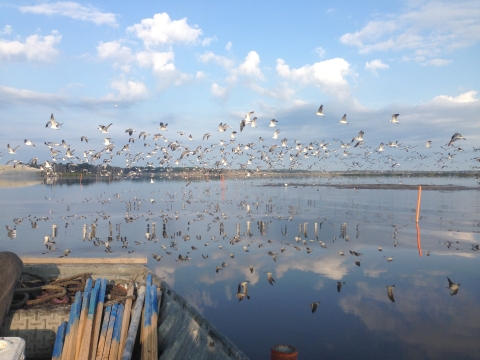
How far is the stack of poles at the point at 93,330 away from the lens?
23.2 ft

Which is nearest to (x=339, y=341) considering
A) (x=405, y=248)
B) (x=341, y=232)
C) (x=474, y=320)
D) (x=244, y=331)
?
(x=244, y=331)

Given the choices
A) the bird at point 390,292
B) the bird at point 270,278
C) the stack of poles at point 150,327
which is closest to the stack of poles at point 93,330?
the stack of poles at point 150,327

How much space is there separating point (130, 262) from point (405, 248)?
14.8 metres

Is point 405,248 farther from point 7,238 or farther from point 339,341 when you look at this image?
point 7,238

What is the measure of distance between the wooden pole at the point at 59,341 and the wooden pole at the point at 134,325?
3.95 feet

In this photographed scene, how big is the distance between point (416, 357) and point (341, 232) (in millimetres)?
15743

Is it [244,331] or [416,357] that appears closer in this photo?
[416,357]

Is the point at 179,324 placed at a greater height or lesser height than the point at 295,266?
greater

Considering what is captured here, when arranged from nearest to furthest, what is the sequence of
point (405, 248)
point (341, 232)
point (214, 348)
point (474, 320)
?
1. point (214, 348)
2. point (474, 320)
3. point (405, 248)
4. point (341, 232)

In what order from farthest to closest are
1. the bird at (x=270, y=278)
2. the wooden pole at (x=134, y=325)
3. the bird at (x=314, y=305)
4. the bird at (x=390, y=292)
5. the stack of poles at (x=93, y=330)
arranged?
the bird at (x=270, y=278) → the bird at (x=390, y=292) → the bird at (x=314, y=305) → the stack of poles at (x=93, y=330) → the wooden pole at (x=134, y=325)

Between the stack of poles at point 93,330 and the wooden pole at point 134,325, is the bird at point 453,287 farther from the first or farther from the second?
the stack of poles at point 93,330

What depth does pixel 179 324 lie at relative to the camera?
7508mm

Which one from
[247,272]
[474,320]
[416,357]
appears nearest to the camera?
[416,357]

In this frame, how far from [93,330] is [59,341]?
59cm
